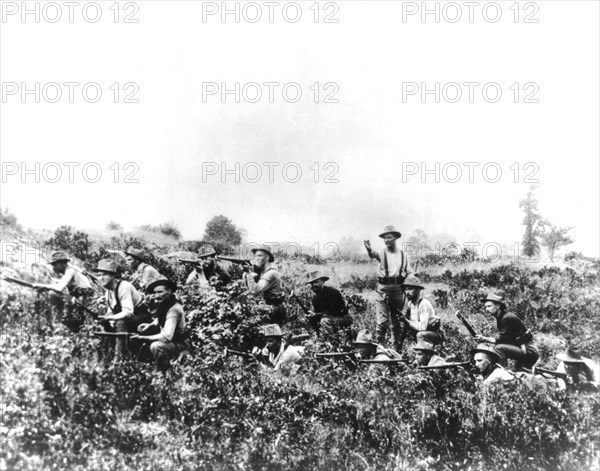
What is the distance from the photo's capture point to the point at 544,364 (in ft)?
31.3

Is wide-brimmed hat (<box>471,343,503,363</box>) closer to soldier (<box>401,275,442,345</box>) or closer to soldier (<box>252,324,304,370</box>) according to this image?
soldier (<box>401,275,442,345</box>)

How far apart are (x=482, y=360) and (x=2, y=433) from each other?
6.98 meters

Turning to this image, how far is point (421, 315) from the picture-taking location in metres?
9.00

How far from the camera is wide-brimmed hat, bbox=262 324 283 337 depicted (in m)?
8.51

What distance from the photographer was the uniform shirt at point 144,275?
8.34 metres

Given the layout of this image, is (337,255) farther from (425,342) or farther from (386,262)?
(425,342)

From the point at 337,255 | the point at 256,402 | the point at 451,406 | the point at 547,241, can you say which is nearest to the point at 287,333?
the point at 256,402

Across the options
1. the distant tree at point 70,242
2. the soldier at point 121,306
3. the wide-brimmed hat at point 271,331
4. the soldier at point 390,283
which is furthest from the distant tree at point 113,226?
the soldier at point 390,283

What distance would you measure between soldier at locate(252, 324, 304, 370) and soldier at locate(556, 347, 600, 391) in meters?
4.26

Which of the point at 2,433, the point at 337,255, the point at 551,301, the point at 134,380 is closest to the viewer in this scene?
the point at 2,433

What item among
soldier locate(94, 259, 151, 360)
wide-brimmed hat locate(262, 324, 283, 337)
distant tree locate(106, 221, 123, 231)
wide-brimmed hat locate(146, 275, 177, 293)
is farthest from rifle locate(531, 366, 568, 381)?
distant tree locate(106, 221, 123, 231)

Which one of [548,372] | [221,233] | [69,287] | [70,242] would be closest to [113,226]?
[70,242]

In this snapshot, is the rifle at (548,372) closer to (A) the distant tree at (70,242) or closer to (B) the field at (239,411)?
(B) the field at (239,411)

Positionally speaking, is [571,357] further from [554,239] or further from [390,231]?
[554,239]
